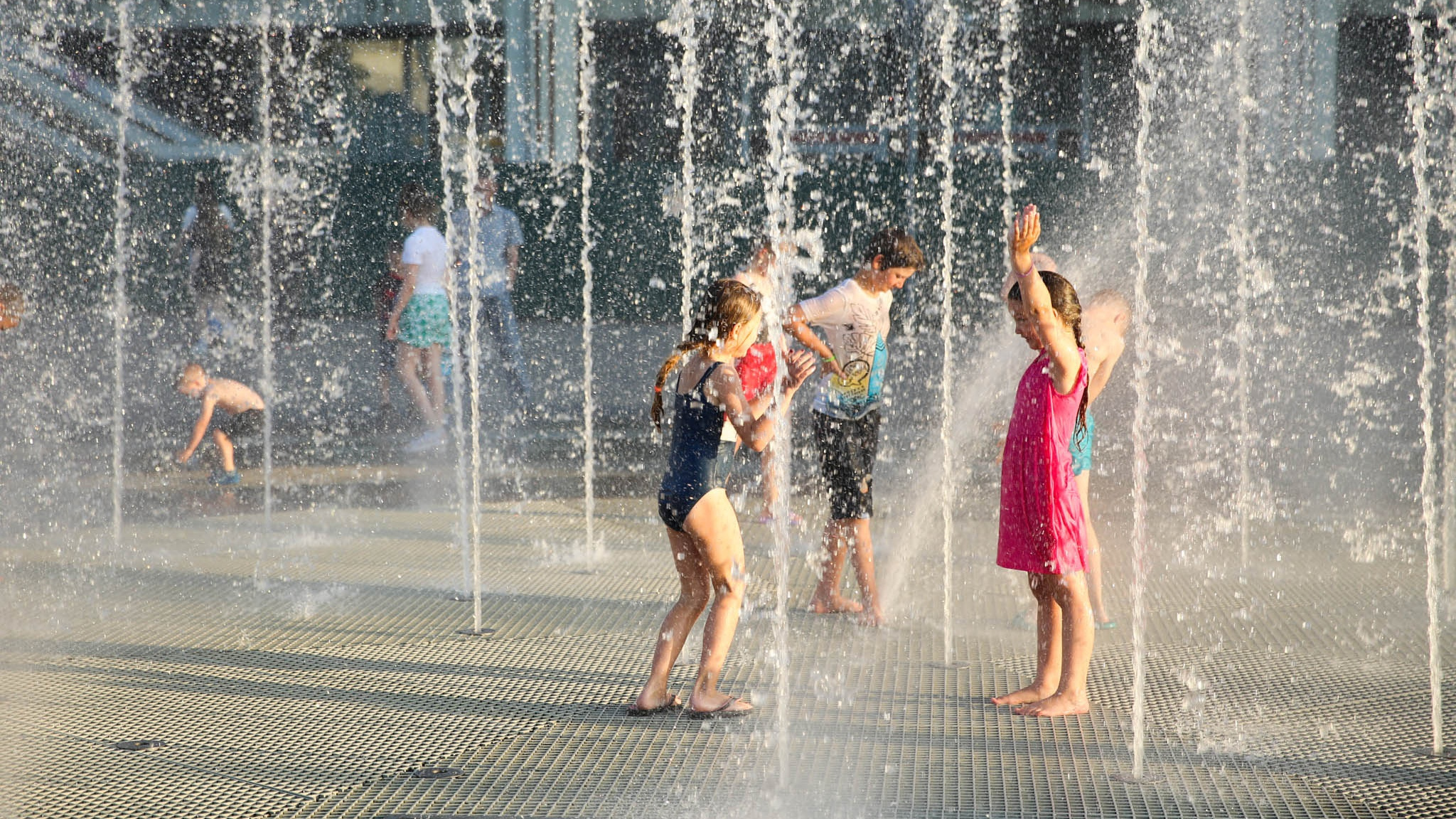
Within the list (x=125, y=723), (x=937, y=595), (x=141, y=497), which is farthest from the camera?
(x=141, y=497)

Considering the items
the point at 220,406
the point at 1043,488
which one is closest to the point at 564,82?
the point at 220,406

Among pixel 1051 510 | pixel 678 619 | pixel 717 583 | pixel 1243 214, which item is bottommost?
pixel 678 619

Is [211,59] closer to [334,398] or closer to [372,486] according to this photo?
[334,398]

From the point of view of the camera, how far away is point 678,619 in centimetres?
370

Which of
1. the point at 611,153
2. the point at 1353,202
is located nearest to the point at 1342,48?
the point at 1353,202

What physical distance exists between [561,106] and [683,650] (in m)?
12.8

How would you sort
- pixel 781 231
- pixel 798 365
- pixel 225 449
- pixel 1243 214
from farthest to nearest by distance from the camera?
pixel 781 231
pixel 1243 214
pixel 225 449
pixel 798 365

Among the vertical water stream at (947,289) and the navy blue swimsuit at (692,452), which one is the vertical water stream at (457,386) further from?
the vertical water stream at (947,289)

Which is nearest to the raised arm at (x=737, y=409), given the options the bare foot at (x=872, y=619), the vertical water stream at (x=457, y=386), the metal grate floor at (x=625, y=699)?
the metal grate floor at (x=625, y=699)

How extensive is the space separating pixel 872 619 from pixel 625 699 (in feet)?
3.89

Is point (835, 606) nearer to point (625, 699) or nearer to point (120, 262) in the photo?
point (625, 699)

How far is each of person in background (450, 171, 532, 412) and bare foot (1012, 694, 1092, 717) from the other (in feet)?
23.3

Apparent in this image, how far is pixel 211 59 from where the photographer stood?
17547mm

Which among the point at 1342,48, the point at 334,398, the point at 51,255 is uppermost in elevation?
the point at 1342,48
